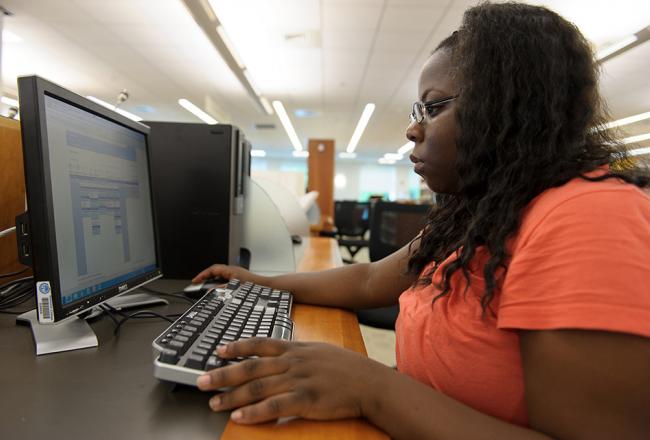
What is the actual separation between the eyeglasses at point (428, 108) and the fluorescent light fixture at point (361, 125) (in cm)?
615

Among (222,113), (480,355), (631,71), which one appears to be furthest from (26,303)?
(222,113)

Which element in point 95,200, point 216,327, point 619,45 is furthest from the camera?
point 619,45

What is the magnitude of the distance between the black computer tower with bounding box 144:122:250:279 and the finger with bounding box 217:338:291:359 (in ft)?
2.28

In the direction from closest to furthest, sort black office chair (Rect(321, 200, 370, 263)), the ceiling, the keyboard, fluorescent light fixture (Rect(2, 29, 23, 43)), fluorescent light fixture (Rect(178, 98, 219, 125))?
the keyboard, the ceiling, fluorescent light fixture (Rect(2, 29, 23, 43)), black office chair (Rect(321, 200, 370, 263)), fluorescent light fixture (Rect(178, 98, 219, 125))

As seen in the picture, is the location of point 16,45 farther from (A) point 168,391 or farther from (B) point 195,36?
(A) point 168,391

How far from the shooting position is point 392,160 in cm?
1461

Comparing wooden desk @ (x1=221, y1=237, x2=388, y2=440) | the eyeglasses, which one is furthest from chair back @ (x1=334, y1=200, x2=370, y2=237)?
the eyeglasses

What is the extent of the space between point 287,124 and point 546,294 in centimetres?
844

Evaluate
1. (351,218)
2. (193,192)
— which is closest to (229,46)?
(351,218)

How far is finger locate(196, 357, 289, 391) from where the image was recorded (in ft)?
1.40

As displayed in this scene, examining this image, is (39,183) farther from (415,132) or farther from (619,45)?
(619,45)

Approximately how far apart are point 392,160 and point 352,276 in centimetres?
1413

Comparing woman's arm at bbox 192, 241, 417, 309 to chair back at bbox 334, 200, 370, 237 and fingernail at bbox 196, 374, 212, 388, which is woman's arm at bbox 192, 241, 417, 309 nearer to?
fingernail at bbox 196, 374, 212, 388

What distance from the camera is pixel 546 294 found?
377 mm
